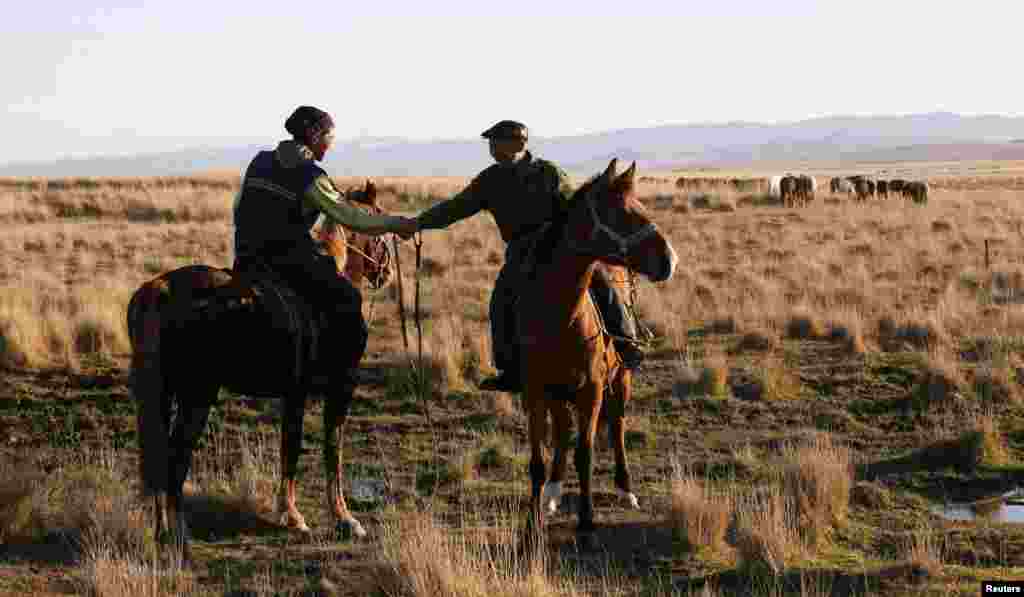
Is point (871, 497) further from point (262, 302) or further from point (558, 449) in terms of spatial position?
point (262, 302)

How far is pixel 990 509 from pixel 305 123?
5.37m

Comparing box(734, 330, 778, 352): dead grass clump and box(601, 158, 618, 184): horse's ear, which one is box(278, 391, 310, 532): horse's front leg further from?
box(734, 330, 778, 352): dead grass clump

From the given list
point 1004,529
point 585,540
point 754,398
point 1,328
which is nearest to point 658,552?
point 585,540

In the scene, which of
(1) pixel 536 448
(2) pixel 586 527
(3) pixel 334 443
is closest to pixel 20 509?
(3) pixel 334 443

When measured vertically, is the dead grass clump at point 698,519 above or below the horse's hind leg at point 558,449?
below

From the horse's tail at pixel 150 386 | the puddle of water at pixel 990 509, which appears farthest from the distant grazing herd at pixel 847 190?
the horse's tail at pixel 150 386

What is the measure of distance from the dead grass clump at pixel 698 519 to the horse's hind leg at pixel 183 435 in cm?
300

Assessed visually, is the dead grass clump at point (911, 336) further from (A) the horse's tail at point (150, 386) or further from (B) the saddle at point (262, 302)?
(A) the horse's tail at point (150, 386)

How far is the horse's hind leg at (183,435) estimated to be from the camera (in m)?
7.22

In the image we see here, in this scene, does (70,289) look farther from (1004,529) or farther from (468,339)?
(1004,529)

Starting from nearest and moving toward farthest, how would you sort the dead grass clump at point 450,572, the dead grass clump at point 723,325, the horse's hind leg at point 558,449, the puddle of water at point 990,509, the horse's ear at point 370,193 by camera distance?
the dead grass clump at point 450,572 < the horse's hind leg at point 558,449 < the puddle of water at point 990,509 < the horse's ear at point 370,193 < the dead grass clump at point 723,325

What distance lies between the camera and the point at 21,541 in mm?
7543

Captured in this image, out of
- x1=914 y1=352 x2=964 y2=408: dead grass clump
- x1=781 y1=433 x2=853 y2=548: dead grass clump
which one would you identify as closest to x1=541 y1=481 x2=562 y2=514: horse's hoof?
x1=781 y1=433 x2=853 y2=548: dead grass clump

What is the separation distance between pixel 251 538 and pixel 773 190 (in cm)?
4163
